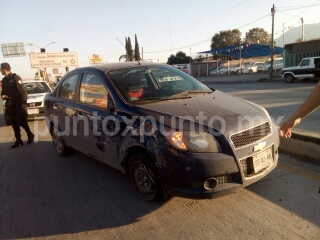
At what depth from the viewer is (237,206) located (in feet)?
10.2

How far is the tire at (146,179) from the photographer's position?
3.10 metres

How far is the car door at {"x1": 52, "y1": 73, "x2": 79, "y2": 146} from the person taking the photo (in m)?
4.66

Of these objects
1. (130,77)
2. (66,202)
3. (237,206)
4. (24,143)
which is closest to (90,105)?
(130,77)

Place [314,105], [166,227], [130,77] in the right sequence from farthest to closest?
[130,77] < [166,227] < [314,105]

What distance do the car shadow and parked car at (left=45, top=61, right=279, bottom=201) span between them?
353 mm

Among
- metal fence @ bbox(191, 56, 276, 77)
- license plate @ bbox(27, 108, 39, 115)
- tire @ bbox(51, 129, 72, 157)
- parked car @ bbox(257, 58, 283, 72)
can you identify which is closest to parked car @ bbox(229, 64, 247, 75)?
metal fence @ bbox(191, 56, 276, 77)

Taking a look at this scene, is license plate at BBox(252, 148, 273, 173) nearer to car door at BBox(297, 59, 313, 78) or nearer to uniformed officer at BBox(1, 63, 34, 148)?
uniformed officer at BBox(1, 63, 34, 148)

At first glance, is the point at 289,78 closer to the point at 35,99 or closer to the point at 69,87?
the point at 35,99

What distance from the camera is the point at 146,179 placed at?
3279 millimetres

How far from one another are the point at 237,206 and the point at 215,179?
57cm

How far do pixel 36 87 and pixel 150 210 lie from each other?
30.8 ft

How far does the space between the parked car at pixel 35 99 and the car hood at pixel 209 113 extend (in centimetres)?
730

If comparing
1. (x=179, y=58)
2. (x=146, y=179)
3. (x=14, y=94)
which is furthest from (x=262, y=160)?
(x=179, y=58)

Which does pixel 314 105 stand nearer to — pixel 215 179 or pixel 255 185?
pixel 215 179
